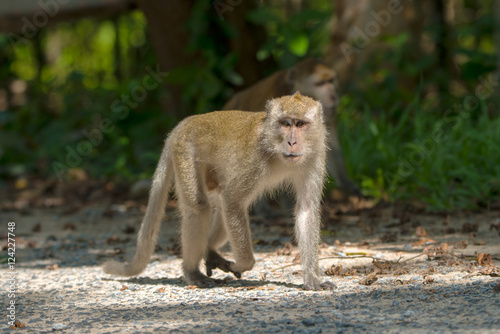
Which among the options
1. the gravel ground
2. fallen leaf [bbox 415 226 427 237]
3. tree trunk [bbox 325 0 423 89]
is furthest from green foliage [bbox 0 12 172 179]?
fallen leaf [bbox 415 226 427 237]

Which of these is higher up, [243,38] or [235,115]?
[243,38]

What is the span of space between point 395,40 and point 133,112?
410cm

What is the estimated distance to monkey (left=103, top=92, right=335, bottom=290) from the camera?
4797 mm

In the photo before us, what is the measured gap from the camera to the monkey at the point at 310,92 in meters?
7.63

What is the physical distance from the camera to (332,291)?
4.70 meters

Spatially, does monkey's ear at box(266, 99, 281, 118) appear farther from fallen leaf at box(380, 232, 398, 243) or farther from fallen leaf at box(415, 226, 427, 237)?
fallen leaf at box(415, 226, 427, 237)

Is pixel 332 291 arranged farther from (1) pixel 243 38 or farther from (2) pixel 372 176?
(1) pixel 243 38

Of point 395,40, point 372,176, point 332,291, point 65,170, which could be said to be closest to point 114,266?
point 332,291

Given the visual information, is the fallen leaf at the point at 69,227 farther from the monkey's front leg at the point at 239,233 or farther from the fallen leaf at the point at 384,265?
the fallen leaf at the point at 384,265

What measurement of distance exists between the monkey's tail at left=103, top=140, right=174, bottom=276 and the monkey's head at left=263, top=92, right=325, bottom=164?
1.00 m

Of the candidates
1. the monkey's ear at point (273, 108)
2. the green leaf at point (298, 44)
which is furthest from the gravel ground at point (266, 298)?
the green leaf at point (298, 44)

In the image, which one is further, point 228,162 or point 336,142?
point 336,142

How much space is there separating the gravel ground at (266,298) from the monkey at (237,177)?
25 centimetres

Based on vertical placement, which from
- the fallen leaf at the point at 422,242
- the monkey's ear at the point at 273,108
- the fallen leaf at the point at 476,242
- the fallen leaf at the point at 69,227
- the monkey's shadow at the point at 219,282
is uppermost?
the monkey's ear at the point at 273,108
